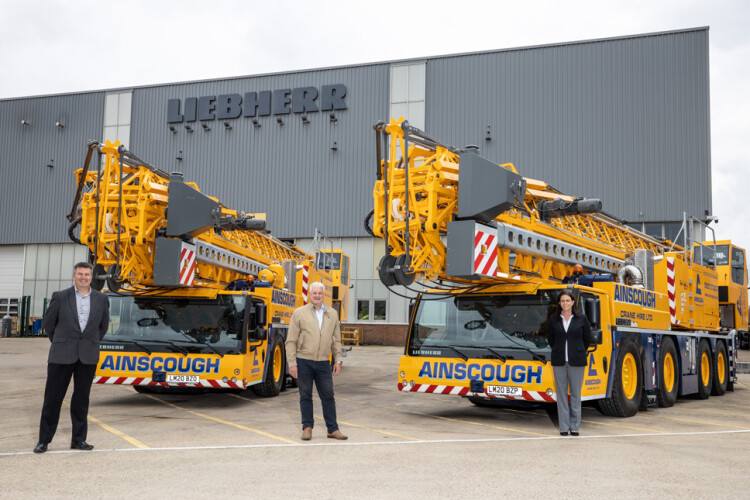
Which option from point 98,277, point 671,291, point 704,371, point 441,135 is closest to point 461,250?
point 671,291

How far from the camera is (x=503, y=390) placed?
9.11 m

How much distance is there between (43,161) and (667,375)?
35999 mm

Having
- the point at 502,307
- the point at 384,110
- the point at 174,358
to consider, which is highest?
the point at 384,110

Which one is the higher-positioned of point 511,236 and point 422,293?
point 511,236

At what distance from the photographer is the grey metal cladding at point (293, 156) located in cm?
3478

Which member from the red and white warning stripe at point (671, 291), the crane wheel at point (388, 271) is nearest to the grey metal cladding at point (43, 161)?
the crane wheel at point (388, 271)

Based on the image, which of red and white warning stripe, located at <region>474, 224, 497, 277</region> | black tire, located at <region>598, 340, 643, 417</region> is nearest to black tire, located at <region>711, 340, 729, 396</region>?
black tire, located at <region>598, 340, 643, 417</region>

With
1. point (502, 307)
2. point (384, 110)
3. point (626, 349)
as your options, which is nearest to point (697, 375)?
point (626, 349)

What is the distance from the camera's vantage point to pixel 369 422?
9.70 metres

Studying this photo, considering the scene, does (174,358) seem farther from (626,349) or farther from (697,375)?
(697,375)

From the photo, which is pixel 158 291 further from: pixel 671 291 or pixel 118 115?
pixel 118 115

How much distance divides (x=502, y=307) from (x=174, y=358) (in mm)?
4821

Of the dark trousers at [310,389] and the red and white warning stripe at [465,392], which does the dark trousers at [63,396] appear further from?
the red and white warning stripe at [465,392]

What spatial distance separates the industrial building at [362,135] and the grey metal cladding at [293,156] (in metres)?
0.07
